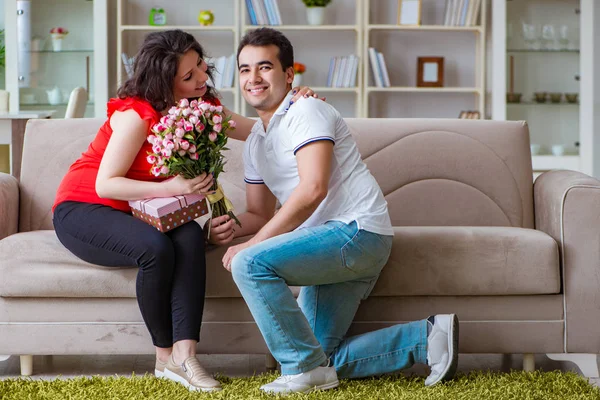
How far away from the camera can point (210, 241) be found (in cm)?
229

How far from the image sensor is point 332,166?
2152mm

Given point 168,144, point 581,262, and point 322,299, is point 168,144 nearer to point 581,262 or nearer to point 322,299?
point 322,299

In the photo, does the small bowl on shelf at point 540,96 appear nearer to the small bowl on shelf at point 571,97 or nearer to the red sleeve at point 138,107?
the small bowl on shelf at point 571,97

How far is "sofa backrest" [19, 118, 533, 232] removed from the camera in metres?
2.79

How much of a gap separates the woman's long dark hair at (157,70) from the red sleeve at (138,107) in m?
0.02

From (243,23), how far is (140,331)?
12.6 feet

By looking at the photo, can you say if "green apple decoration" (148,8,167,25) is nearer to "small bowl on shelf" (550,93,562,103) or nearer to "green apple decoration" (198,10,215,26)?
"green apple decoration" (198,10,215,26)

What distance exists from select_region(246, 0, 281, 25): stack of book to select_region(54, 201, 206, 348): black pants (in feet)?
12.3

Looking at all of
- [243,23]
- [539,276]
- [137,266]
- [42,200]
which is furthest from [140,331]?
[243,23]

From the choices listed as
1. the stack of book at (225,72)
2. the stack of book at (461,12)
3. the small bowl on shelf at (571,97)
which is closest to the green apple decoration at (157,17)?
the stack of book at (225,72)

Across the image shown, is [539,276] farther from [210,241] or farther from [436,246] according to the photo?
[210,241]

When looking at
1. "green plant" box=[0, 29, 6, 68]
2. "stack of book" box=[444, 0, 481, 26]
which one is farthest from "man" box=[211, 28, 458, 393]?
"green plant" box=[0, 29, 6, 68]

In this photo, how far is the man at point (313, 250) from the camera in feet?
6.66

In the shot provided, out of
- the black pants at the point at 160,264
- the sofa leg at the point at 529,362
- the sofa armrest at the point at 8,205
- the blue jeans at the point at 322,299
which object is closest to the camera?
the blue jeans at the point at 322,299
